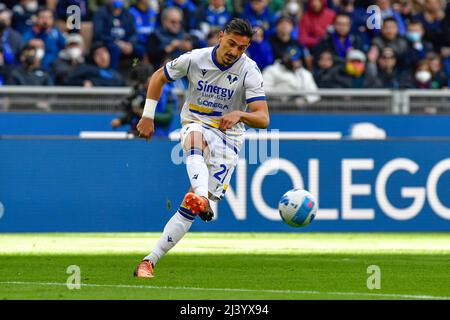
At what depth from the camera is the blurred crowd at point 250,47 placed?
65.5 ft

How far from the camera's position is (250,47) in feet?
69.3

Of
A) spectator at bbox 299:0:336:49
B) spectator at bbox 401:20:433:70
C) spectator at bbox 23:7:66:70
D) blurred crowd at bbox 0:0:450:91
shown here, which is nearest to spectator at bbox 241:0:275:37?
blurred crowd at bbox 0:0:450:91

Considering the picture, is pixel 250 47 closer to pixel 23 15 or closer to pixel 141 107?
pixel 23 15

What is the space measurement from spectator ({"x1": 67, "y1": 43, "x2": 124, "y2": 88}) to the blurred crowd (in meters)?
0.02

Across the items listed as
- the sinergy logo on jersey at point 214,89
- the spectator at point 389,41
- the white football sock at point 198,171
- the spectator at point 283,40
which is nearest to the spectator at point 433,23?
the spectator at point 389,41

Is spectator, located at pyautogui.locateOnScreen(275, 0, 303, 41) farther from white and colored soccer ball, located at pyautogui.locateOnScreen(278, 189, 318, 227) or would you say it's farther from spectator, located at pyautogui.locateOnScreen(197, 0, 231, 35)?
white and colored soccer ball, located at pyautogui.locateOnScreen(278, 189, 318, 227)

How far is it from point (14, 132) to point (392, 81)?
6.92 metres

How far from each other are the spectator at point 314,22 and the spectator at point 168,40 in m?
2.47

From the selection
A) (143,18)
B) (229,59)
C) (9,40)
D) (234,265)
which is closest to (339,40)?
Result: (143,18)

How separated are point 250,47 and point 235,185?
471 centimetres

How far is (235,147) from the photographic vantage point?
11.6 m

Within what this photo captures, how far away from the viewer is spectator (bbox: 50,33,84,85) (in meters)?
19.7
